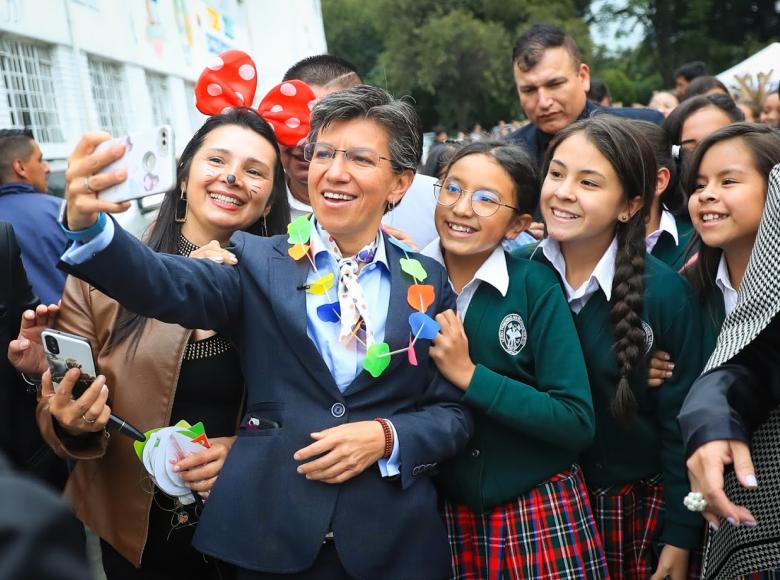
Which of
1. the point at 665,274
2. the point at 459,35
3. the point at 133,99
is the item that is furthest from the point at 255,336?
the point at 459,35

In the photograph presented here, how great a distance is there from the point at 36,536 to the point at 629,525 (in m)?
2.19

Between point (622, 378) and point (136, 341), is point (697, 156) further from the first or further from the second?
point (136, 341)

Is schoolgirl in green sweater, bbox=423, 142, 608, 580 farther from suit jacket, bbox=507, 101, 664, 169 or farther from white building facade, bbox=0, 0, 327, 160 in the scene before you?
white building facade, bbox=0, 0, 327, 160

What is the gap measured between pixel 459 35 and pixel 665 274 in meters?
35.6

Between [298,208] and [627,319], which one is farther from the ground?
[298,208]

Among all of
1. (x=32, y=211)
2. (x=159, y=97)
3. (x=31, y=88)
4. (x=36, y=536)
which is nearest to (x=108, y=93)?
(x=31, y=88)

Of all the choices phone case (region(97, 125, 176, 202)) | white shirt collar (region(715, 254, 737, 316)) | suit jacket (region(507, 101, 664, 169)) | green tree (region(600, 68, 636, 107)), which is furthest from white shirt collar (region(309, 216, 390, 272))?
green tree (region(600, 68, 636, 107))

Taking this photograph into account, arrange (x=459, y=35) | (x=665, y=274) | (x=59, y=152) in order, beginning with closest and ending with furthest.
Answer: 1. (x=665, y=274)
2. (x=59, y=152)
3. (x=459, y=35)

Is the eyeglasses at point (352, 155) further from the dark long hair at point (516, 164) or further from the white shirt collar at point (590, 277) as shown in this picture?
the white shirt collar at point (590, 277)

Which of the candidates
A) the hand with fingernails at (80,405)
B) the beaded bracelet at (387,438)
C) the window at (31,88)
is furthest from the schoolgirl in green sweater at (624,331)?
the window at (31,88)

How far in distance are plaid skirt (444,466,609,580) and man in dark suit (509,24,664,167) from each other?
2.39 m

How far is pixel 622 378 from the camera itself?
241 cm

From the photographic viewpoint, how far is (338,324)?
212cm

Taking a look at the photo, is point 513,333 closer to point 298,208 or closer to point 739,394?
point 739,394
